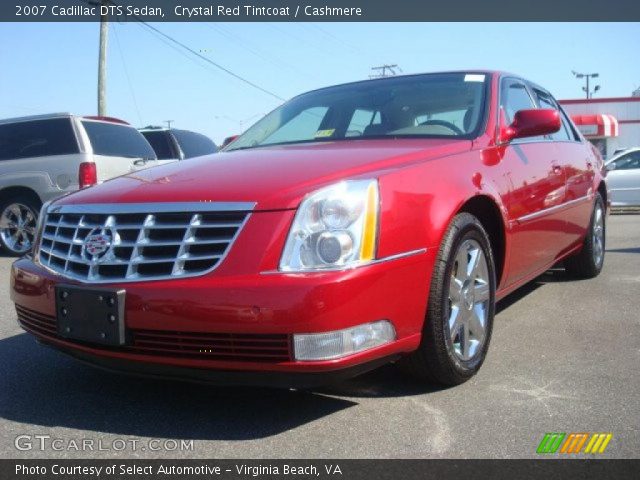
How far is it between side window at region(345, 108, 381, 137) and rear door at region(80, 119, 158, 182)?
4963 mm

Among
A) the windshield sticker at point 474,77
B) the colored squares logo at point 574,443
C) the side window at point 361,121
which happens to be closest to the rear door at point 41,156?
the side window at point 361,121

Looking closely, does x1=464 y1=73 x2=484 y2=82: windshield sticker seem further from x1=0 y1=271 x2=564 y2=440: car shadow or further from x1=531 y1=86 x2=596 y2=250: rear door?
x1=0 y1=271 x2=564 y2=440: car shadow

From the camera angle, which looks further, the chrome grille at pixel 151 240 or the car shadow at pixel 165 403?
the car shadow at pixel 165 403

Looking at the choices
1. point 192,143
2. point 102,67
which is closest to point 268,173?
point 192,143

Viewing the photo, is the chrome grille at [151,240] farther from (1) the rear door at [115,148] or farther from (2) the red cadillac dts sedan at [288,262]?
(1) the rear door at [115,148]

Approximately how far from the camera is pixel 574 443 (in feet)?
8.38

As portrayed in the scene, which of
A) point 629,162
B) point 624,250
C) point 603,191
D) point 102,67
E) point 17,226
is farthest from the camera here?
point 102,67

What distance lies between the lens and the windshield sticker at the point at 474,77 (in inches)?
163

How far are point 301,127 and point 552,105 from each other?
2.46 m

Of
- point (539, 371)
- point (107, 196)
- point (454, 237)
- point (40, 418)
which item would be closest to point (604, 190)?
point (539, 371)

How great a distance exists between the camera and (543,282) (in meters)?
5.86

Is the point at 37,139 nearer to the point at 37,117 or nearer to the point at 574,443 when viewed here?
the point at 37,117

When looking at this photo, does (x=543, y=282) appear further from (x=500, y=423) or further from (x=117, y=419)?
(x=117, y=419)

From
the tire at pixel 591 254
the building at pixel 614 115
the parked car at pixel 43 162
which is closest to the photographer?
the tire at pixel 591 254
